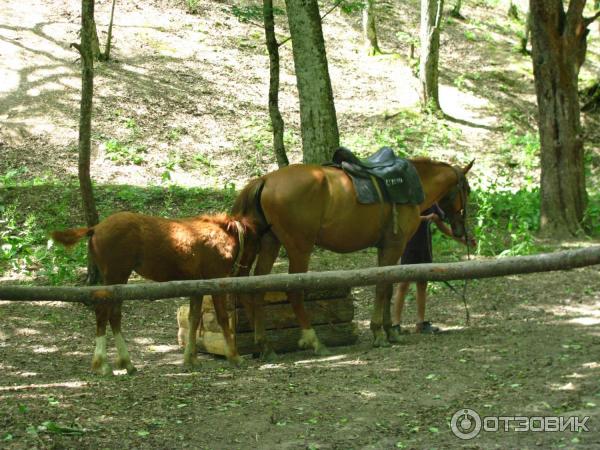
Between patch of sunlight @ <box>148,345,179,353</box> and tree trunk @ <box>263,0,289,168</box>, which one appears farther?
tree trunk @ <box>263,0,289,168</box>

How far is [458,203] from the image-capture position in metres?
10.5

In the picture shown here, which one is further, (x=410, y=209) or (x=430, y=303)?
(x=430, y=303)

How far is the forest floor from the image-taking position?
5.99 meters

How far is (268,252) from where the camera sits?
926cm

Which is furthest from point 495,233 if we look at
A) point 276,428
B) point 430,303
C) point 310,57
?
point 276,428

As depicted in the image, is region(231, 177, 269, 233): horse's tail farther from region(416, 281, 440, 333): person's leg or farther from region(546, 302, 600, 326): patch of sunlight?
region(546, 302, 600, 326): patch of sunlight

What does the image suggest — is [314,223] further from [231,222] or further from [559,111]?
[559,111]

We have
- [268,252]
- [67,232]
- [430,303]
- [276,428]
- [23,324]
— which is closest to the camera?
[276,428]

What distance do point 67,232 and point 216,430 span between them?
3.23 meters

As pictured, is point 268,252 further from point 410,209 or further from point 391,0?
point 391,0

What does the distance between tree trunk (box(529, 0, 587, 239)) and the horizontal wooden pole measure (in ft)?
31.3

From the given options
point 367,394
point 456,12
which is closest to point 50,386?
point 367,394

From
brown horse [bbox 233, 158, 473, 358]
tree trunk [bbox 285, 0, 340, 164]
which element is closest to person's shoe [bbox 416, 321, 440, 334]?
brown horse [bbox 233, 158, 473, 358]

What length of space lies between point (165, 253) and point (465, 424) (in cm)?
390
